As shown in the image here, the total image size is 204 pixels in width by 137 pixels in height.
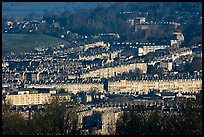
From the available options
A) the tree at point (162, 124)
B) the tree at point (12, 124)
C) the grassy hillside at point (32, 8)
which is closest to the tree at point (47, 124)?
the tree at point (12, 124)

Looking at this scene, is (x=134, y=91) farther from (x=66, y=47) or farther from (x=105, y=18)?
(x=105, y=18)

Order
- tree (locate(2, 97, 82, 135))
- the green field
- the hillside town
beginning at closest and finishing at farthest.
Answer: tree (locate(2, 97, 82, 135)), the hillside town, the green field

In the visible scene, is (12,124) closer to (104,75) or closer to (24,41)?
(104,75)

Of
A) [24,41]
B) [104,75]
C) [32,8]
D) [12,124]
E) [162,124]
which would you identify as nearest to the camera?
[12,124]

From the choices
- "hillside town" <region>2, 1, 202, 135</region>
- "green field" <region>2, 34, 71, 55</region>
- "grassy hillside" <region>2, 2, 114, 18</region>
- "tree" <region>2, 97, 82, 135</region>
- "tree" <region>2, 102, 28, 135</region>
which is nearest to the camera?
"tree" <region>2, 102, 28, 135</region>

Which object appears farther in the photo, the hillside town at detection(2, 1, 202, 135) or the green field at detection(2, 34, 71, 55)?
the green field at detection(2, 34, 71, 55)

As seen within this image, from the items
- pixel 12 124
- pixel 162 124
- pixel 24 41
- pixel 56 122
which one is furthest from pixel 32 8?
pixel 12 124

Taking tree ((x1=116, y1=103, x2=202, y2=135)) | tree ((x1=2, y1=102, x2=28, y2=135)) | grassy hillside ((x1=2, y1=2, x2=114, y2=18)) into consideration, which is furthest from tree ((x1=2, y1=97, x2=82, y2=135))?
grassy hillside ((x1=2, y1=2, x2=114, y2=18))

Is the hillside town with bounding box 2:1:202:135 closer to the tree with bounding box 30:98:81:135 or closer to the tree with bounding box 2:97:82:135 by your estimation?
the tree with bounding box 30:98:81:135
